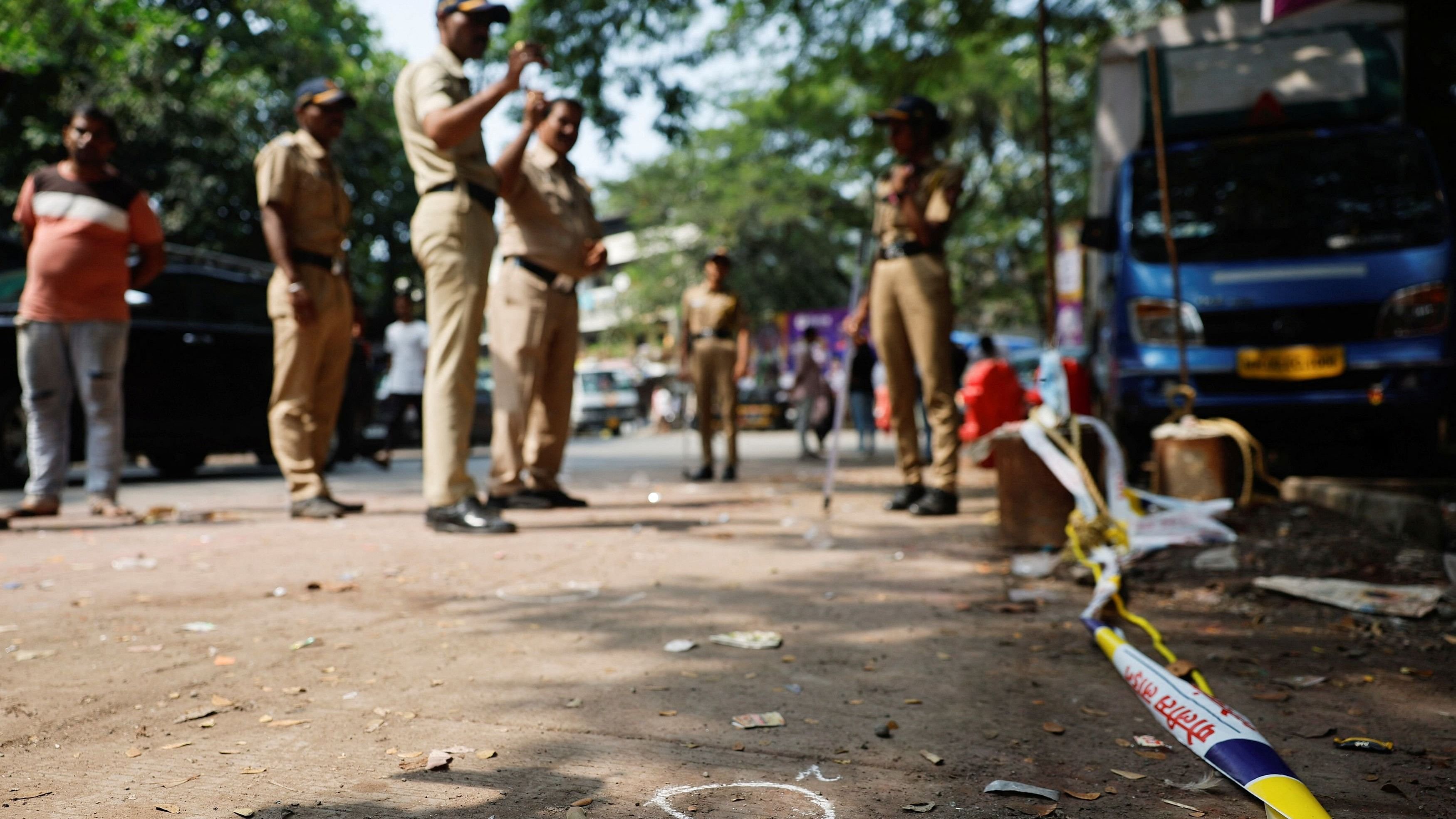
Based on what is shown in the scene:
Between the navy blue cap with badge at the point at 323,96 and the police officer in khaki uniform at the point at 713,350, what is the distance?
431 cm

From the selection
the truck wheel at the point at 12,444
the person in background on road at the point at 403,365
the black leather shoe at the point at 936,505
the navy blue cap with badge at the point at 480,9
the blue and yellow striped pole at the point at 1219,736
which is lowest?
the blue and yellow striped pole at the point at 1219,736

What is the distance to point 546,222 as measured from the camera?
608cm

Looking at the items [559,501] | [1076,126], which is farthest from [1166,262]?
[1076,126]

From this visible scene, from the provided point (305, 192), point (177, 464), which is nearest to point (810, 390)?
point (177, 464)

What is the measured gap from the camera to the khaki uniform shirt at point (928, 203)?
5.98 meters

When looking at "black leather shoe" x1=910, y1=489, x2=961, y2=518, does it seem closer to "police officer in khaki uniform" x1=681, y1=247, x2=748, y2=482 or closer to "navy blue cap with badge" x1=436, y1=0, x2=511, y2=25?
"navy blue cap with badge" x1=436, y1=0, x2=511, y2=25

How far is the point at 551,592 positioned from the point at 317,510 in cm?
254

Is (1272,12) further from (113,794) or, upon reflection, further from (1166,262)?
(113,794)

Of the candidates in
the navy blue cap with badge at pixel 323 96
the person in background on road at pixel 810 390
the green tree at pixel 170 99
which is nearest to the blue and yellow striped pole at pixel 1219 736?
the navy blue cap with badge at pixel 323 96

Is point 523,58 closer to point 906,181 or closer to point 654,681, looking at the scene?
point 906,181

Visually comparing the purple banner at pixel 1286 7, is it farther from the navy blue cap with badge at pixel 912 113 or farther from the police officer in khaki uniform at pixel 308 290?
the police officer in khaki uniform at pixel 308 290

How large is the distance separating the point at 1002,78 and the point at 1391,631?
2241 centimetres

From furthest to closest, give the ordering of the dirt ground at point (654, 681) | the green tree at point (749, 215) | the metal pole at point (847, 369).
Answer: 1. the green tree at point (749, 215)
2. the metal pole at point (847, 369)
3. the dirt ground at point (654, 681)

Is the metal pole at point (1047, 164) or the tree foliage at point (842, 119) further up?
the tree foliage at point (842, 119)
